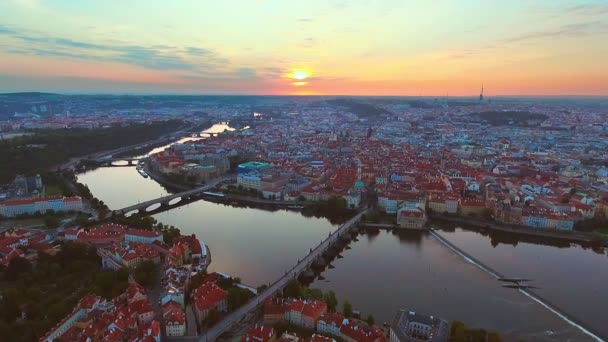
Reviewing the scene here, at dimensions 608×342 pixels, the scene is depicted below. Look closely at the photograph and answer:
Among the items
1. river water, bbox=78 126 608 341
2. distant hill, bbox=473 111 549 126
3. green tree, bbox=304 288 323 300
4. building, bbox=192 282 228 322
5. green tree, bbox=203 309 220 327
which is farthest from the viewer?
distant hill, bbox=473 111 549 126

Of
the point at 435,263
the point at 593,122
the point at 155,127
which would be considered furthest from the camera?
the point at 593,122

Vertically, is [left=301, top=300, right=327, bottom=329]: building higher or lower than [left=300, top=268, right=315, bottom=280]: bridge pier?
higher

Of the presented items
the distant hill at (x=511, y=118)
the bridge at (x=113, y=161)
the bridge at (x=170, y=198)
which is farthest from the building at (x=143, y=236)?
the distant hill at (x=511, y=118)

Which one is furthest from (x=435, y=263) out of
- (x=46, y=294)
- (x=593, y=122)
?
(x=593, y=122)

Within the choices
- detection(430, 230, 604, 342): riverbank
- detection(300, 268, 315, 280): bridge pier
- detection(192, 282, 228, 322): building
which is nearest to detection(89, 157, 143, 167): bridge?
detection(300, 268, 315, 280): bridge pier

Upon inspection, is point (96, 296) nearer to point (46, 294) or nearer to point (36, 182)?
point (46, 294)

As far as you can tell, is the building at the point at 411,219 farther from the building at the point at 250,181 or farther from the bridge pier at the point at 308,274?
the building at the point at 250,181

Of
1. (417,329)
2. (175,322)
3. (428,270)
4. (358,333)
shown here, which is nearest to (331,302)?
(358,333)

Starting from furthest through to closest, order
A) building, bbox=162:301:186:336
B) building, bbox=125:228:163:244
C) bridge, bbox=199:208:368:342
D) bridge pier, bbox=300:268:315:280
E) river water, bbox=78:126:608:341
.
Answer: building, bbox=125:228:163:244 → bridge pier, bbox=300:268:315:280 → river water, bbox=78:126:608:341 → bridge, bbox=199:208:368:342 → building, bbox=162:301:186:336

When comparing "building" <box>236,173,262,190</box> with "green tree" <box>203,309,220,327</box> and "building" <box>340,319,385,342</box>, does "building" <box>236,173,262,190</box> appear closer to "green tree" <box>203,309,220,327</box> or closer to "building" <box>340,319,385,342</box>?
"green tree" <box>203,309,220,327</box>
